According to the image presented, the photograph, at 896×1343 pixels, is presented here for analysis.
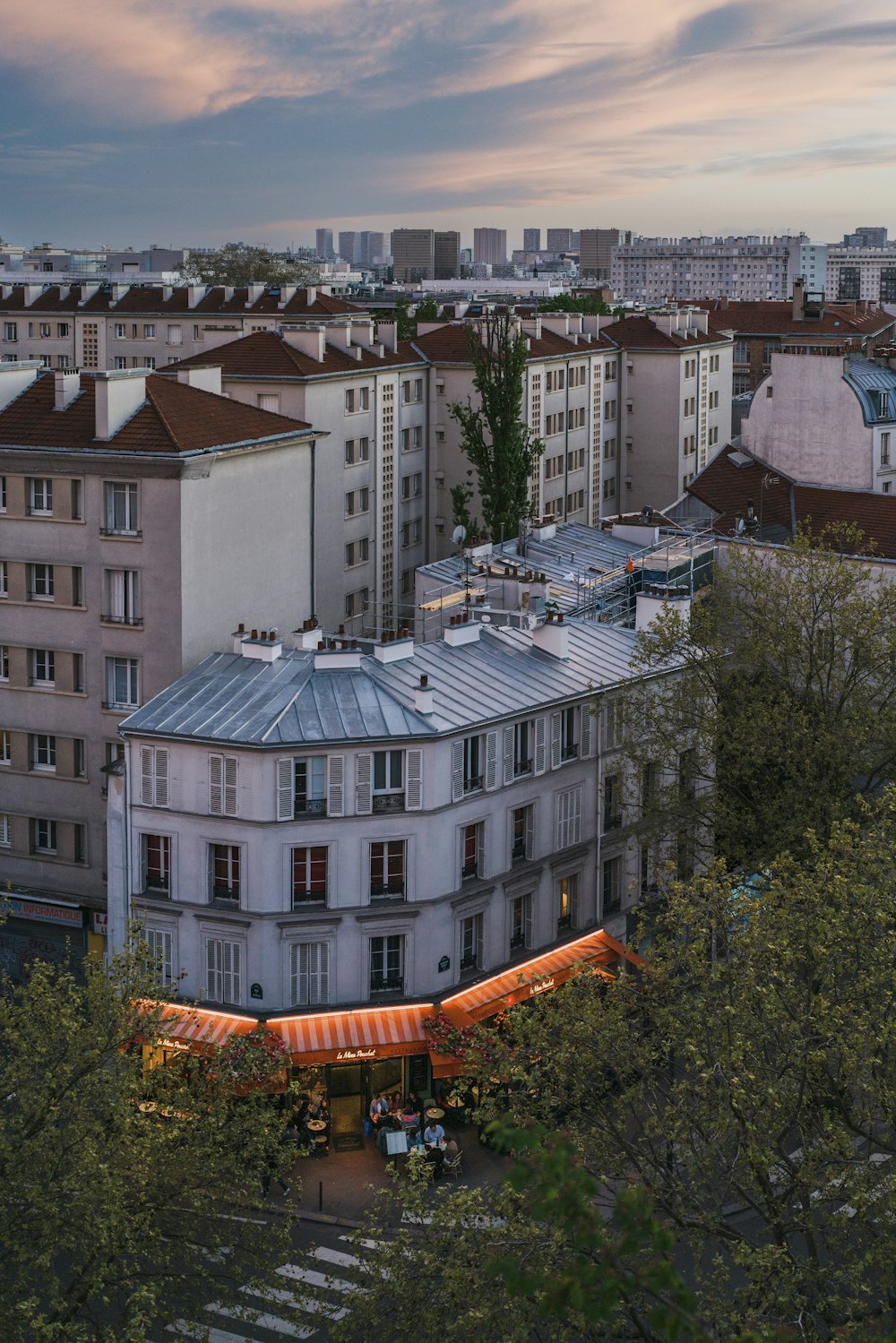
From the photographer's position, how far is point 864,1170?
80.5 ft

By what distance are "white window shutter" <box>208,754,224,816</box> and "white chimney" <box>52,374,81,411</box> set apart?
1394cm

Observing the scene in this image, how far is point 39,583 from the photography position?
163 feet

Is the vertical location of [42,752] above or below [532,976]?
above

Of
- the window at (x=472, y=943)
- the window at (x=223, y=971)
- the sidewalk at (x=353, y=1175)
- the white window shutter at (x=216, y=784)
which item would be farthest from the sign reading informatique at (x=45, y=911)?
the window at (x=472, y=943)

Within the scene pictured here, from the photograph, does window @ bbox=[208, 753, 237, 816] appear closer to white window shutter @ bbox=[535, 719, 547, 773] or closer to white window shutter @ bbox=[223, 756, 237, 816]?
white window shutter @ bbox=[223, 756, 237, 816]

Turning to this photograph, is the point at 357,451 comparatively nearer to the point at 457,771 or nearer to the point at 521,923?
the point at 521,923

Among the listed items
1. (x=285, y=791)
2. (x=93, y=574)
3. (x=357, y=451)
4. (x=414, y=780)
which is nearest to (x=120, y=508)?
(x=93, y=574)

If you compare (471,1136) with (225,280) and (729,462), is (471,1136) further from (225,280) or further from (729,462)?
(225,280)

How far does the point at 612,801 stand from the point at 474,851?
5765 millimetres

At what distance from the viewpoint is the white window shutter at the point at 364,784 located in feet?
138

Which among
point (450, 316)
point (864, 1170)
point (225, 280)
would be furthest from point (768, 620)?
point (225, 280)

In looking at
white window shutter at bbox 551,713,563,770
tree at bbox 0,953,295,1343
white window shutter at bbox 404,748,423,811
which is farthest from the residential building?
tree at bbox 0,953,295,1343

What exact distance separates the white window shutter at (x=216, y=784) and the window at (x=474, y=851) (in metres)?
6.41

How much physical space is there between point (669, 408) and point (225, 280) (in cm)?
7615
